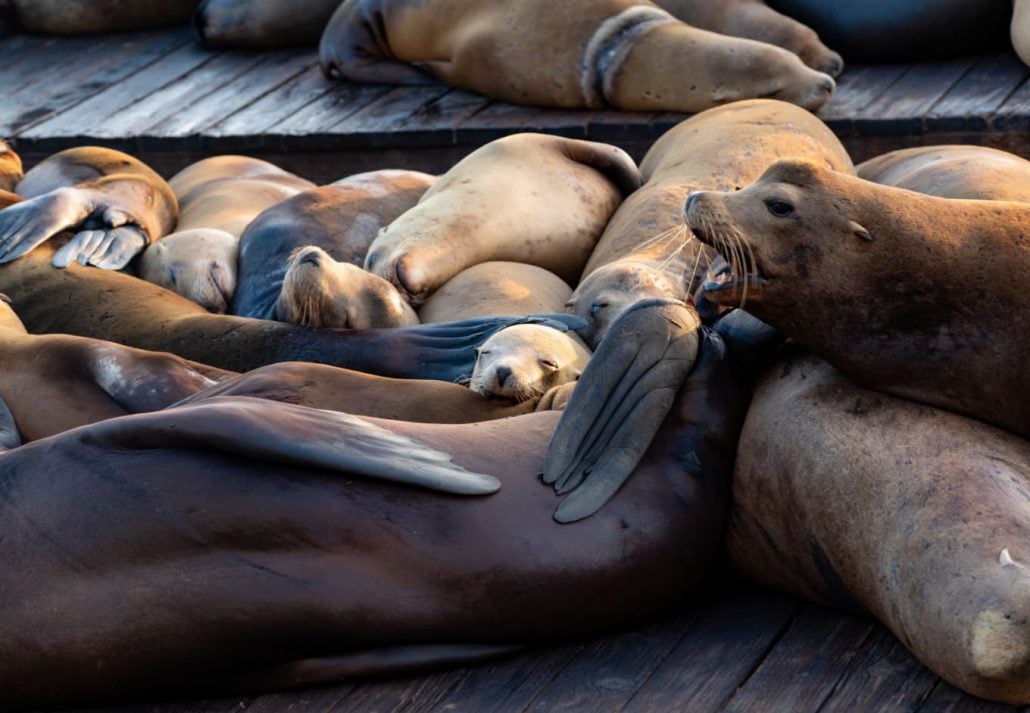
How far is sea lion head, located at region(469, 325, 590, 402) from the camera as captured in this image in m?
3.92

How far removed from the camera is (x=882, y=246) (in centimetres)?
323

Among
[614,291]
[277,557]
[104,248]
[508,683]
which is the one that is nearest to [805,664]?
[508,683]

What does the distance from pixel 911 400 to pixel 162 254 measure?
320cm

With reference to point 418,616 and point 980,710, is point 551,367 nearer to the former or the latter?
point 418,616

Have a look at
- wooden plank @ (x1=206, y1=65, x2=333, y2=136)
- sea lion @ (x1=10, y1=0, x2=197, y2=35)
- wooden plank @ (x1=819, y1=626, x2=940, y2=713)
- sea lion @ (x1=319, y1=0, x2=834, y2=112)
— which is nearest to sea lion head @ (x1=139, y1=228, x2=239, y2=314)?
wooden plank @ (x1=206, y1=65, x2=333, y2=136)

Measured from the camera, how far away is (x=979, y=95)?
6551mm

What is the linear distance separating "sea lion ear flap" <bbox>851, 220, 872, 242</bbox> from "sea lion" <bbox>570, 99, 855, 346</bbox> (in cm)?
113

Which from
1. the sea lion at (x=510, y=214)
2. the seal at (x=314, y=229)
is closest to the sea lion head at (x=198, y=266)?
the seal at (x=314, y=229)

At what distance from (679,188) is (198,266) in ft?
5.28

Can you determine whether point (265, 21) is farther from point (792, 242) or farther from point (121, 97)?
point (792, 242)

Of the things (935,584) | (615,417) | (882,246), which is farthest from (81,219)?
(935,584)

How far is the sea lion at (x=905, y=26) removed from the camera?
6.97m

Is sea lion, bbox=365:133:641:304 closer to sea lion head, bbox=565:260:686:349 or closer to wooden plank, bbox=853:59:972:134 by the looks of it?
sea lion head, bbox=565:260:686:349

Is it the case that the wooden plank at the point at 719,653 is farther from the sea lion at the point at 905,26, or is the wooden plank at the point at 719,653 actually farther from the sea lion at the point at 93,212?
the sea lion at the point at 905,26
